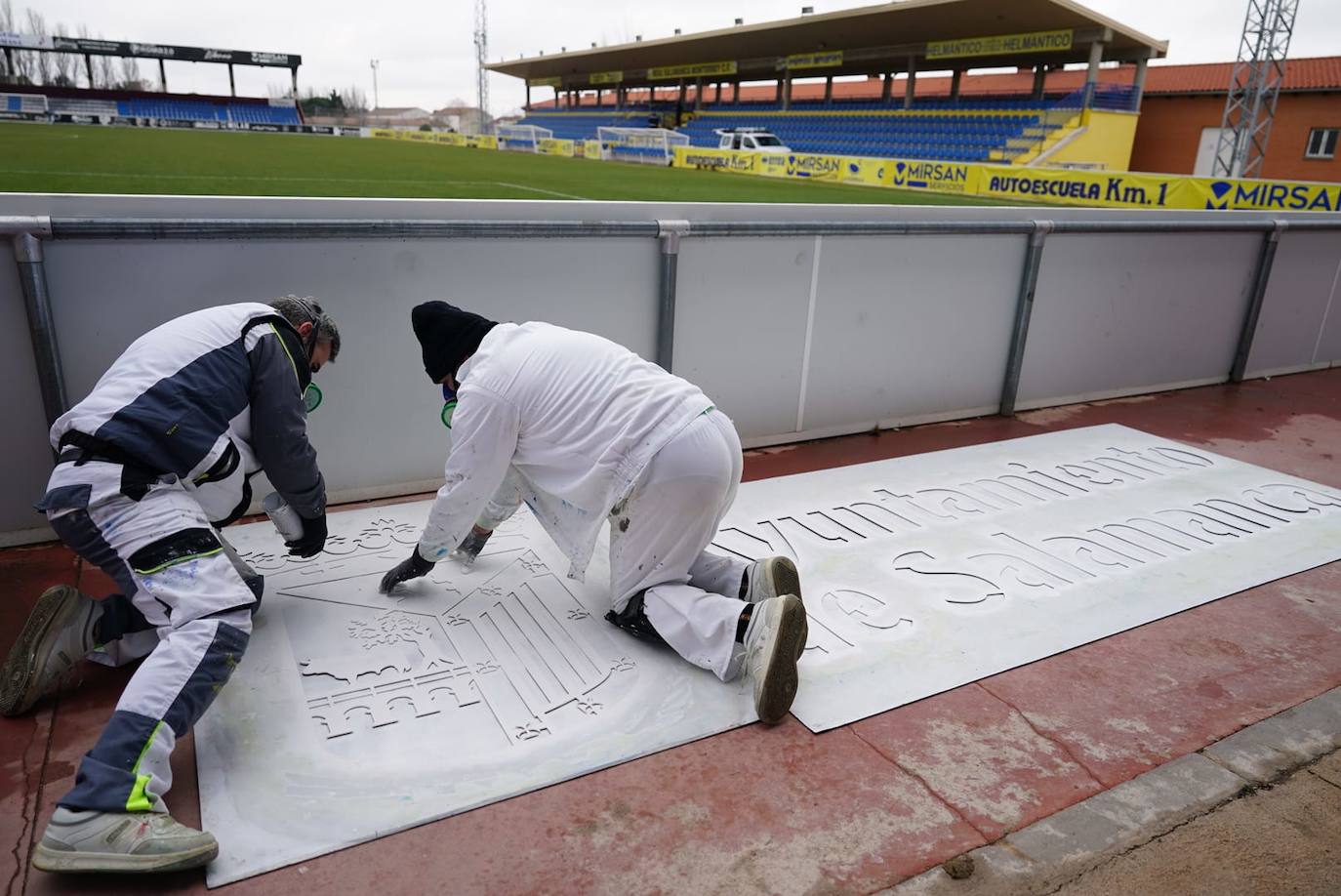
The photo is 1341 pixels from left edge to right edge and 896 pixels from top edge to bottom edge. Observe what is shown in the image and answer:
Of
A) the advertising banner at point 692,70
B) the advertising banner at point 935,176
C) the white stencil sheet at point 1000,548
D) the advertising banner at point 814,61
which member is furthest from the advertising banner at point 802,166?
the white stencil sheet at point 1000,548

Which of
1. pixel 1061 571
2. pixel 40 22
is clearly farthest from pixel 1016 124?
pixel 40 22

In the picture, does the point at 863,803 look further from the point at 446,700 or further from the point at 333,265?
the point at 333,265

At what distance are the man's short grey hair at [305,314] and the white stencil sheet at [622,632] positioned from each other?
3.40 feet

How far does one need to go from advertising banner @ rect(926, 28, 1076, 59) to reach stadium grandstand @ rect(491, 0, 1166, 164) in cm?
4

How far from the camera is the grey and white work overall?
87.5 inches

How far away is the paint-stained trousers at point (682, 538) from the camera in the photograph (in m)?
2.87

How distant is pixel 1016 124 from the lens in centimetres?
2756

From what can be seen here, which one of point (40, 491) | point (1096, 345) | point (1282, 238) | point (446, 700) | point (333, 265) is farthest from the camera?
point (1282, 238)

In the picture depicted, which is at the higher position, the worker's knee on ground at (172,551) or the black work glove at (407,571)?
the worker's knee on ground at (172,551)

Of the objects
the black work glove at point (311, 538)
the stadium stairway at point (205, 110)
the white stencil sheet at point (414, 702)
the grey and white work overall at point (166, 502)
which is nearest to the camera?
the grey and white work overall at point (166, 502)

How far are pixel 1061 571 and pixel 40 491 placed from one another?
176 inches

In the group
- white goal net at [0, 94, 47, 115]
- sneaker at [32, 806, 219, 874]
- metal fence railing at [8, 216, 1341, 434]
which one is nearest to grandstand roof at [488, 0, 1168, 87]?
metal fence railing at [8, 216, 1341, 434]

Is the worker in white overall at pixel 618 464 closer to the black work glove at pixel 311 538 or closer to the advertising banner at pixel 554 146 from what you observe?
the black work glove at pixel 311 538

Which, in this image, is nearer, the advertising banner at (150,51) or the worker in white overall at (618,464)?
the worker in white overall at (618,464)
